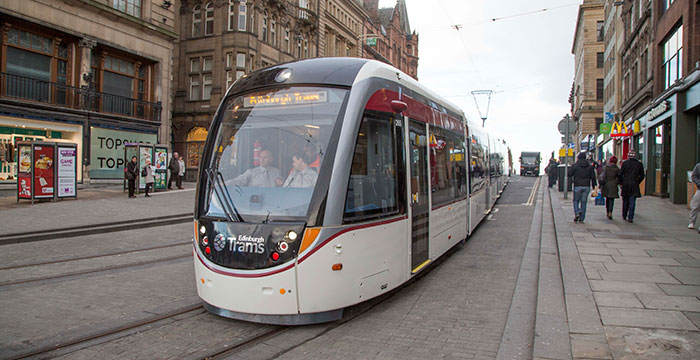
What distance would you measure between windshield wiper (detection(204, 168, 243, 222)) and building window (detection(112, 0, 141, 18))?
23441 mm

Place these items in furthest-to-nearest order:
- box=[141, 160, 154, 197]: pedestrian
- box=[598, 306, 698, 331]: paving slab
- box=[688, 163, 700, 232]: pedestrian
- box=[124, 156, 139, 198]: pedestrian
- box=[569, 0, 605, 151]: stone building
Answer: box=[569, 0, 605, 151]: stone building, box=[141, 160, 154, 197]: pedestrian, box=[124, 156, 139, 198]: pedestrian, box=[688, 163, 700, 232]: pedestrian, box=[598, 306, 698, 331]: paving slab

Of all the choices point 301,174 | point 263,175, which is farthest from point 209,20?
point 301,174

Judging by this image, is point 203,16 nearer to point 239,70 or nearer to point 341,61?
point 239,70

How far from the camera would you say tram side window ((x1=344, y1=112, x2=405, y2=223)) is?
511 centimetres

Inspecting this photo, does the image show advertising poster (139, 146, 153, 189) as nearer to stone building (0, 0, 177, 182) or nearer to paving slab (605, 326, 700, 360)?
stone building (0, 0, 177, 182)

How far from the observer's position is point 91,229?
11.6m

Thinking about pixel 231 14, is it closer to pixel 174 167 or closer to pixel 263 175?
pixel 174 167

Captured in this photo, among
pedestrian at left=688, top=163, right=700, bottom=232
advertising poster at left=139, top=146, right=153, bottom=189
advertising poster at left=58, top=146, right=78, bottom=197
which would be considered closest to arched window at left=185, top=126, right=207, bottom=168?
advertising poster at left=139, top=146, right=153, bottom=189

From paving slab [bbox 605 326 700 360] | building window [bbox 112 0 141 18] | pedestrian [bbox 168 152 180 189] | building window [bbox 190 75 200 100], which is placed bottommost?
paving slab [bbox 605 326 700 360]

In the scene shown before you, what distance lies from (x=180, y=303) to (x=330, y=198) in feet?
7.79

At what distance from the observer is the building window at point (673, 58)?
715 inches

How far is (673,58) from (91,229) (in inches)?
827

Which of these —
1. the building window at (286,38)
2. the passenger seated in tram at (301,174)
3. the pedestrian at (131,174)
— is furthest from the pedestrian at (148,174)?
the building window at (286,38)

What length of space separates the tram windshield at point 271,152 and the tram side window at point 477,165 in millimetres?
6585
